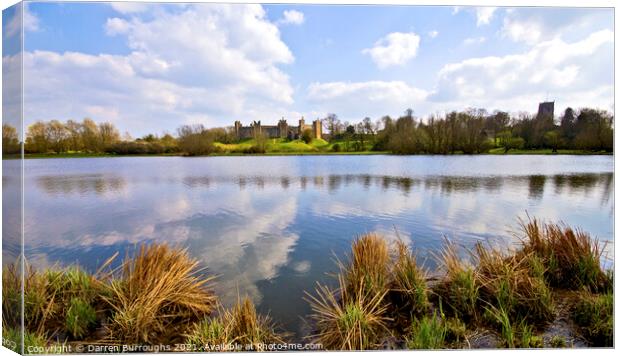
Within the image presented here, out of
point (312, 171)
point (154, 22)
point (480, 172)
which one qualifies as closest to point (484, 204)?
point (480, 172)

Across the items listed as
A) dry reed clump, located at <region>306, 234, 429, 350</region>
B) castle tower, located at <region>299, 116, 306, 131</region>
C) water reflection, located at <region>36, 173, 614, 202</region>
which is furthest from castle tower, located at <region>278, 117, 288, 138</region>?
dry reed clump, located at <region>306, 234, 429, 350</region>

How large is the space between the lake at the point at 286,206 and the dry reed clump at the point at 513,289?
0.57 meters

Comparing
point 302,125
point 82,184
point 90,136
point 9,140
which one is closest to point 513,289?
point 302,125

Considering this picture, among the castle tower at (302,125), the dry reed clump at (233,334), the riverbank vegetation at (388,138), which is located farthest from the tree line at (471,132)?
the dry reed clump at (233,334)

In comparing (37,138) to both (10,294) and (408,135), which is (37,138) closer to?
(10,294)

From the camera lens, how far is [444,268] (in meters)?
2.93

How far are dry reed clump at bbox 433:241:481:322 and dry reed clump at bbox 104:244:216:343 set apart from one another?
2.43 m

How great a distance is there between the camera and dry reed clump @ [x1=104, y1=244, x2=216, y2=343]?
2438 mm

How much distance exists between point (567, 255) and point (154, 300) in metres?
4.32

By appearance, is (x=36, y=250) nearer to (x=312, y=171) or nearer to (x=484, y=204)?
(x=312, y=171)

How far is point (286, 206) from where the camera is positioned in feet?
16.7

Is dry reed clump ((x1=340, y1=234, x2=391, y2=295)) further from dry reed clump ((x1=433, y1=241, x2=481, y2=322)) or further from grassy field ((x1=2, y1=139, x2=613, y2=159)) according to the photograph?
grassy field ((x1=2, y1=139, x2=613, y2=159))

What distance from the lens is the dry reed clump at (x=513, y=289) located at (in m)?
2.56

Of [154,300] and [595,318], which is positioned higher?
[154,300]
